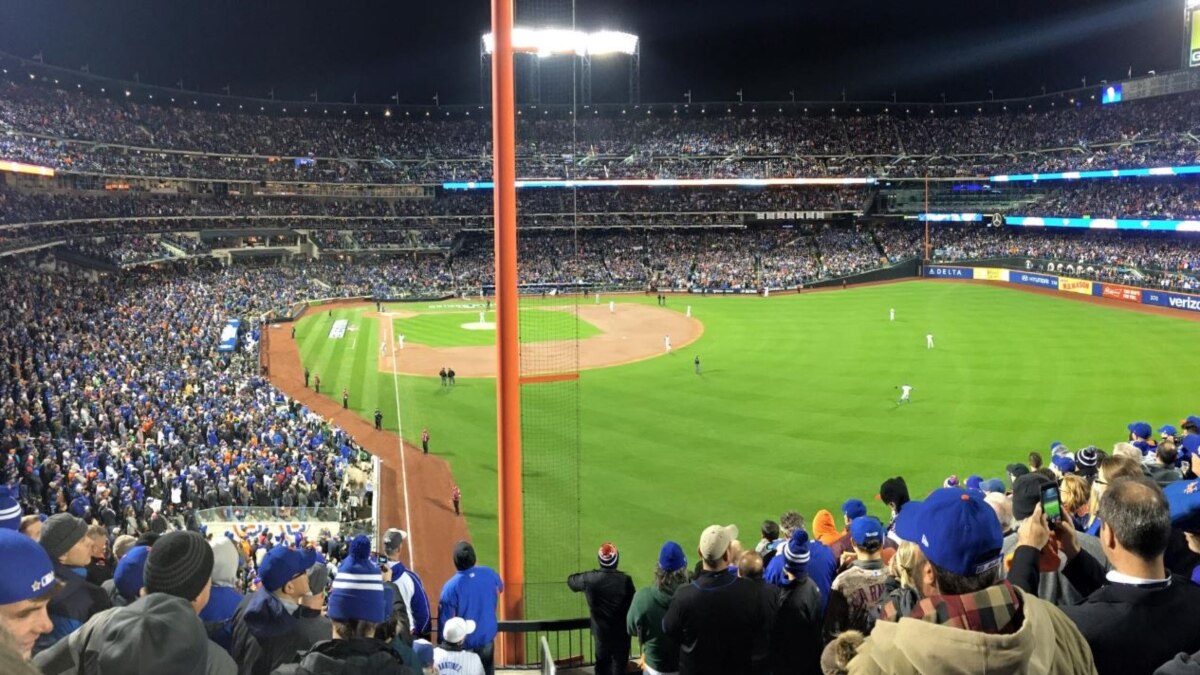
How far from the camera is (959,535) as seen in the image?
9.51 feet

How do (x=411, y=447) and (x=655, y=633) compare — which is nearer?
(x=655, y=633)

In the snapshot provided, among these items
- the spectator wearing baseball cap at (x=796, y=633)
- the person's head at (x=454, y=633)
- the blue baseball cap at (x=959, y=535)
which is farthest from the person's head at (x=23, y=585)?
the spectator wearing baseball cap at (x=796, y=633)

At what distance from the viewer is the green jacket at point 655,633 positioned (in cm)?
630

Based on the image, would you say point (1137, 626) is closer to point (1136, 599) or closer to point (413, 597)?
point (1136, 599)

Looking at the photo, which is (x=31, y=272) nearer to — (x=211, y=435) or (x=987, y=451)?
(x=211, y=435)

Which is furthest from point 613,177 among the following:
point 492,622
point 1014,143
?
point 492,622

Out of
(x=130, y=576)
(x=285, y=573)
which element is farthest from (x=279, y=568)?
(x=130, y=576)

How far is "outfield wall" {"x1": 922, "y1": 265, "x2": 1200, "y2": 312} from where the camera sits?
46.0 meters

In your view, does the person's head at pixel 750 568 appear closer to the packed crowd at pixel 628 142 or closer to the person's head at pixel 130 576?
the person's head at pixel 130 576

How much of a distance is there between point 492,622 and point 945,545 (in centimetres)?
479

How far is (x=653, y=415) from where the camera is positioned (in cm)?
2858

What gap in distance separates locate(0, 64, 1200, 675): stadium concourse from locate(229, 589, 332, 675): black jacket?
0.05 ft

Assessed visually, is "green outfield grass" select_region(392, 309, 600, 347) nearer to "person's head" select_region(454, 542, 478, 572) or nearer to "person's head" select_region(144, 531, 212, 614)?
"person's head" select_region(454, 542, 478, 572)

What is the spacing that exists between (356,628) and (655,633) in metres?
3.20
